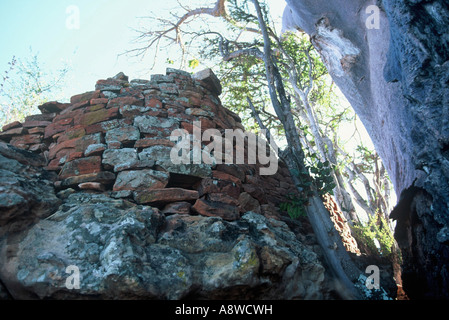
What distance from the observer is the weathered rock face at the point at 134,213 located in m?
1.35

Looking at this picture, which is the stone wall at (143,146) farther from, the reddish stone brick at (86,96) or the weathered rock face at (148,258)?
the weathered rock face at (148,258)

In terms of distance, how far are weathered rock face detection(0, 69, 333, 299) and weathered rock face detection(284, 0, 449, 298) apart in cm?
67

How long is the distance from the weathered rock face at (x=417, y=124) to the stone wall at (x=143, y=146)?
109 cm

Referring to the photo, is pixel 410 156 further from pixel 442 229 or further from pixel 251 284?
pixel 251 284

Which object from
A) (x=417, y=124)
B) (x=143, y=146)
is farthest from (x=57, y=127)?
(x=417, y=124)

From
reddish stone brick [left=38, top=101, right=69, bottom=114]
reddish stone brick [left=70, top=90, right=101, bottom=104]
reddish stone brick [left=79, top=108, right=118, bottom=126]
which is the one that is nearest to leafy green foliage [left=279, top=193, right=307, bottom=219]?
reddish stone brick [left=79, top=108, right=118, bottom=126]

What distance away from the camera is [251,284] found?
1.44m

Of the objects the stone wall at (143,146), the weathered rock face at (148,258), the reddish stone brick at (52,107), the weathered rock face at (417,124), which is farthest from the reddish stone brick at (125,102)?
the weathered rock face at (417,124)

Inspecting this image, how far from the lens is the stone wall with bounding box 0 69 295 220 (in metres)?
1.96

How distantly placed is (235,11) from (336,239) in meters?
5.26

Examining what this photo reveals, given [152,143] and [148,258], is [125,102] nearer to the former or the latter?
[152,143]

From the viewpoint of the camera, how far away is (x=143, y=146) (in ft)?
7.20

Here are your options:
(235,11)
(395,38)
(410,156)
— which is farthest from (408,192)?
(235,11)

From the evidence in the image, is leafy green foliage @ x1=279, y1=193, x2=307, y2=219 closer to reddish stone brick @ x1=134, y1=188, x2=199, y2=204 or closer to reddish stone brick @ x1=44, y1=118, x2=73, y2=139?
reddish stone brick @ x1=134, y1=188, x2=199, y2=204
